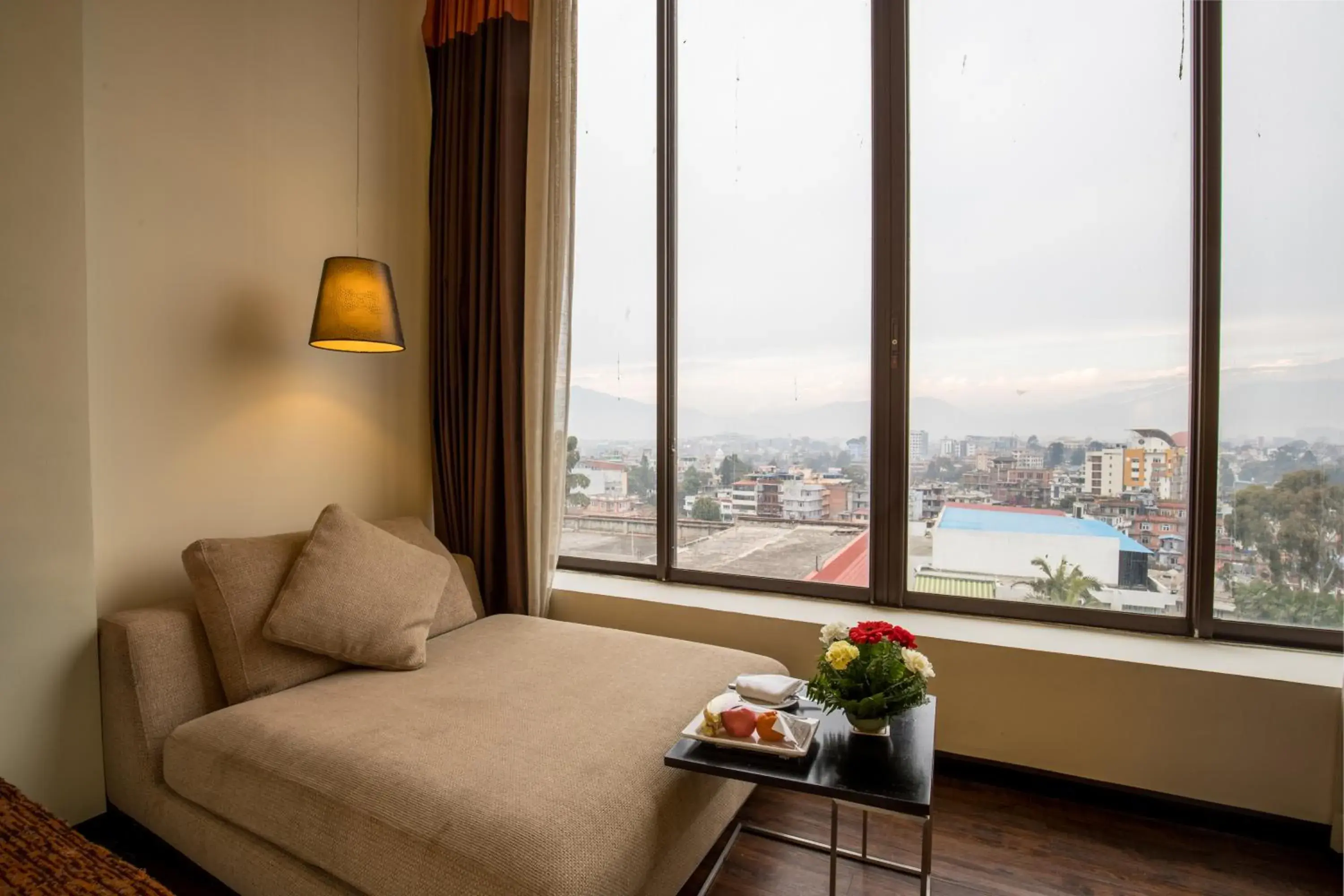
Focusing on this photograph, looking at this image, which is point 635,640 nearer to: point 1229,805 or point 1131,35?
point 1229,805

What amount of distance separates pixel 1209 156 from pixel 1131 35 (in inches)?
19.4

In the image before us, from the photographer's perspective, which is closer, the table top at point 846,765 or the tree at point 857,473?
the table top at point 846,765

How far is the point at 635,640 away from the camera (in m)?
2.26

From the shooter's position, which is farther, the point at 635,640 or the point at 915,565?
the point at 915,565

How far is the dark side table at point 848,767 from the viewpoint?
1.27m

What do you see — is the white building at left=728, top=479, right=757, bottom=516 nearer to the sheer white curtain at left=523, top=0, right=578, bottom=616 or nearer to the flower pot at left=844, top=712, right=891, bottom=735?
the sheer white curtain at left=523, top=0, right=578, bottom=616

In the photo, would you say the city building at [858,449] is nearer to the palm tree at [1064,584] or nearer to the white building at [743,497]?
the white building at [743,497]

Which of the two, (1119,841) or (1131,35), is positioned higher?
(1131,35)

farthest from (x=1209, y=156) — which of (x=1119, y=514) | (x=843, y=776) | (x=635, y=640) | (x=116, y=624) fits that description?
(x=116, y=624)

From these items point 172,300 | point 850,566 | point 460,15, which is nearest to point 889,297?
point 850,566

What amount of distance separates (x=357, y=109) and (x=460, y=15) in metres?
0.66

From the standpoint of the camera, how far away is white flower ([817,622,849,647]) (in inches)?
63.9

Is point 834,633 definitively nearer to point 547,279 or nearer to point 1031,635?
point 1031,635

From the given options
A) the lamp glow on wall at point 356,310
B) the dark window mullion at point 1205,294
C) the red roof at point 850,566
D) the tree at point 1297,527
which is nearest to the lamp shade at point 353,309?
the lamp glow on wall at point 356,310
